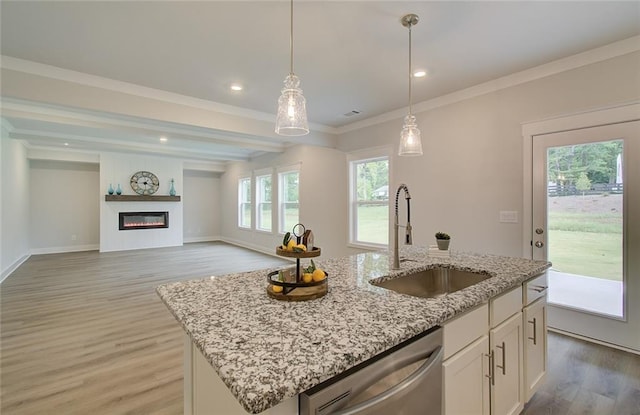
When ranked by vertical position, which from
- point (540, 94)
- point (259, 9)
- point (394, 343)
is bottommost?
point (394, 343)

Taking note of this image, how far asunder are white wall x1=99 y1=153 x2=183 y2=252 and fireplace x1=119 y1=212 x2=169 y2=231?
0.35 feet

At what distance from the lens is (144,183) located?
27.1ft

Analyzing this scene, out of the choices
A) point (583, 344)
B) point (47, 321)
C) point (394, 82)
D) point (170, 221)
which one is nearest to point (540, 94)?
point (394, 82)

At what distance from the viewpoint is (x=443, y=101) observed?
3846mm

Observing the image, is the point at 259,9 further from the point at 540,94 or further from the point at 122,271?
the point at 122,271

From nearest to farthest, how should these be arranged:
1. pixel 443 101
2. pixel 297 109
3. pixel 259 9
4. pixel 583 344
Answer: pixel 297 109
pixel 259 9
pixel 583 344
pixel 443 101

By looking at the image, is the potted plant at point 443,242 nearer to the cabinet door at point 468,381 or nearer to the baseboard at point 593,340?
the cabinet door at point 468,381

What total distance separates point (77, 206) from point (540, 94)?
32.8ft

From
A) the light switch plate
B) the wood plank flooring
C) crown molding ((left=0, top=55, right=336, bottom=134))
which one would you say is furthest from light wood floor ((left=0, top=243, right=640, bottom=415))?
crown molding ((left=0, top=55, right=336, bottom=134))

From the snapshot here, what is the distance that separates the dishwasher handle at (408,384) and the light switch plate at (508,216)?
106 inches

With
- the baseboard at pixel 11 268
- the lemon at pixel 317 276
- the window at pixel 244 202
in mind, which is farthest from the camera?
the window at pixel 244 202

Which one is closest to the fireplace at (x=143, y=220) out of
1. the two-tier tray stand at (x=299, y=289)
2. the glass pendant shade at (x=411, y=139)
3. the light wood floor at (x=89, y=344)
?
the light wood floor at (x=89, y=344)

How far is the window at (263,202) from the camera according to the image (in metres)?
7.77

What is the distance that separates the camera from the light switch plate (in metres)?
3.24
